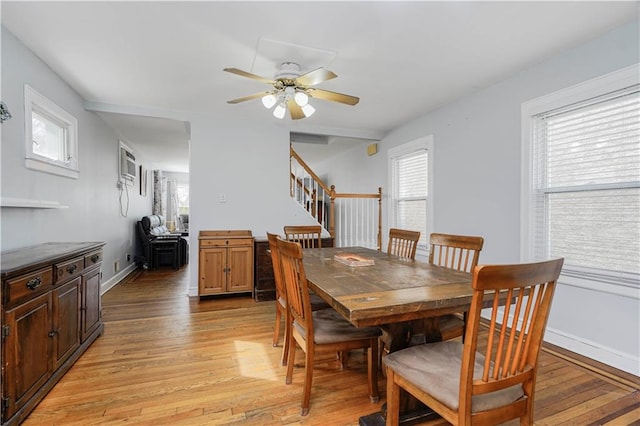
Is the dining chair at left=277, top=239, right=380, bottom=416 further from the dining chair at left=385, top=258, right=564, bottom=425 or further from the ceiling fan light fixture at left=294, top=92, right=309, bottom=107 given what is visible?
the ceiling fan light fixture at left=294, top=92, right=309, bottom=107

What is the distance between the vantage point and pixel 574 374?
2102mm

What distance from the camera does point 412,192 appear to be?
172 inches

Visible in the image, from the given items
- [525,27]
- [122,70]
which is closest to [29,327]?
[122,70]

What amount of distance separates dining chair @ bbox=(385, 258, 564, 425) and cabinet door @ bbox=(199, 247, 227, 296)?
2893mm

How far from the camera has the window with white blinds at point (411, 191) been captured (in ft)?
13.6

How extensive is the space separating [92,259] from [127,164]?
10.3ft

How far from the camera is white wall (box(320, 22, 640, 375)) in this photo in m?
2.17

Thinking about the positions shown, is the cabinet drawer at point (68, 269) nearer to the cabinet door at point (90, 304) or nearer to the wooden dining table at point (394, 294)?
the cabinet door at point (90, 304)

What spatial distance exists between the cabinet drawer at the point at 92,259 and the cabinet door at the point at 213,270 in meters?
1.18

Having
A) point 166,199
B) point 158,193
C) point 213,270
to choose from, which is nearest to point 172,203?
point 166,199

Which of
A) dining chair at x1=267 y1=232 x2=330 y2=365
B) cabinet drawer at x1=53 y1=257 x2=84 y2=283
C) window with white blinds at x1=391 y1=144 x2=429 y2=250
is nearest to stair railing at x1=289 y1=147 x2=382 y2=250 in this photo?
window with white blinds at x1=391 y1=144 x2=429 y2=250

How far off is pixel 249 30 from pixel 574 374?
3.35 m

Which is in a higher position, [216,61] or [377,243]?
[216,61]

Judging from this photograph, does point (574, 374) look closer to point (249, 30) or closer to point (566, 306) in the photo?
point (566, 306)
